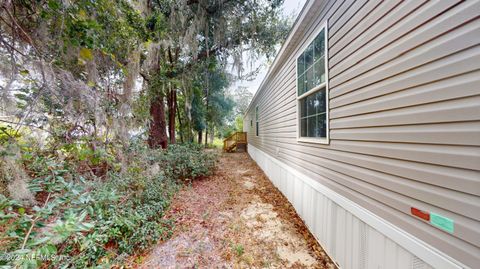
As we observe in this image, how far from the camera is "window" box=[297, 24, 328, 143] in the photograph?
103 inches

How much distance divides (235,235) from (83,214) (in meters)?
2.06

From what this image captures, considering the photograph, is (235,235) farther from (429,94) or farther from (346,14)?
(346,14)

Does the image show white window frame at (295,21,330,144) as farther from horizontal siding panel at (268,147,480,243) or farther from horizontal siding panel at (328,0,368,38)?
horizontal siding panel at (268,147,480,243)

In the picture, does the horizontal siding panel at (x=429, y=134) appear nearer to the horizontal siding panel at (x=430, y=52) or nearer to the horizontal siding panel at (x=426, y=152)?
the horizontal siding panel at (x=426, y=152)

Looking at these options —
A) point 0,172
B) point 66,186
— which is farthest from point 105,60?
point 66,186

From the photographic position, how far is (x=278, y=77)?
4992 mm

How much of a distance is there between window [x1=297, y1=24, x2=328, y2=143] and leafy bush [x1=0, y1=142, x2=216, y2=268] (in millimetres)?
2800

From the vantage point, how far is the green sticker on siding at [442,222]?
3.47 feet

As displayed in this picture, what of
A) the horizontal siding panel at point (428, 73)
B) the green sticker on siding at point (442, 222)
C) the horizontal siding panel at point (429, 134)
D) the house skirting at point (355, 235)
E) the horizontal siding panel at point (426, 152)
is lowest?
the house skirting at point (355, 235)

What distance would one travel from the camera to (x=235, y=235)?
2.77 metres

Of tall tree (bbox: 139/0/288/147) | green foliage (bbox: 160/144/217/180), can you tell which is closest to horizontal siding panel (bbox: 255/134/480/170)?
green foliage (bbox: 160/144/217/180)

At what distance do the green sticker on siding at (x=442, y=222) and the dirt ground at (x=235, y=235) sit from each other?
1.46 meters

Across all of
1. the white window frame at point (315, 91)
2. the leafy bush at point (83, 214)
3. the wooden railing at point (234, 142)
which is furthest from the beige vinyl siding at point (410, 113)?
the wooden railing at point (234, 142)

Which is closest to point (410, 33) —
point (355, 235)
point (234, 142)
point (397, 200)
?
point (397, 200)
